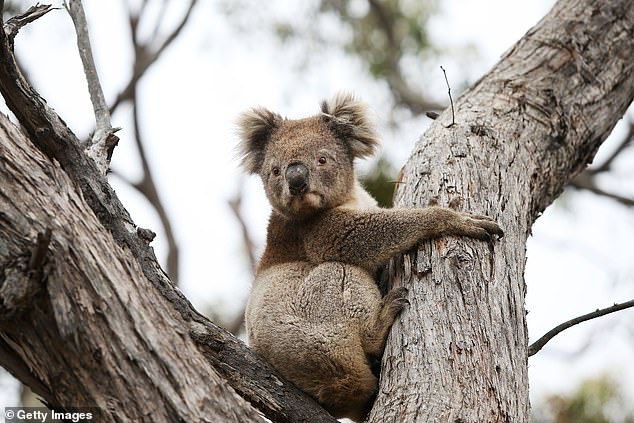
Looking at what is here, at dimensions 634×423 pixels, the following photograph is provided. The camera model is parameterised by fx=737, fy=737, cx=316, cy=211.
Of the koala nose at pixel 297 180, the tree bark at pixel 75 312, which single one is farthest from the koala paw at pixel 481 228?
the tree bark at pixel 75 312

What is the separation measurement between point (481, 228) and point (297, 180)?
1217mm

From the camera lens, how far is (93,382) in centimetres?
247

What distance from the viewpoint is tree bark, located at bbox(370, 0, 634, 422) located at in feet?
10.6

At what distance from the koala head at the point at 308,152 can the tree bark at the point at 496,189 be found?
0.46m

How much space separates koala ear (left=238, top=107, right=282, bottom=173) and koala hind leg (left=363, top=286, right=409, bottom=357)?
1.85 m

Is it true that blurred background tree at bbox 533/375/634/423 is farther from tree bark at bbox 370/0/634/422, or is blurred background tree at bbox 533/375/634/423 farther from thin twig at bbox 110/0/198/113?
thin twig at bbox 110/0/198/113

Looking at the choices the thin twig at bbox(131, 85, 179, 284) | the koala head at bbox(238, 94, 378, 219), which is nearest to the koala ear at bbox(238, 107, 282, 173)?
the koala head at bbox(238, 94, 378, 219)

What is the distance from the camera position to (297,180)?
180 inches

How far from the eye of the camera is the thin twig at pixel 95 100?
3779 millimetres

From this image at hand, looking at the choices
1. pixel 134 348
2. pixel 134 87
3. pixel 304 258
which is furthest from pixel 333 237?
pixel 134 87

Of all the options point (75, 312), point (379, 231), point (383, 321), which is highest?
point (379, 231)

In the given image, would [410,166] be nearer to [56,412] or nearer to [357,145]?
[357,145]
